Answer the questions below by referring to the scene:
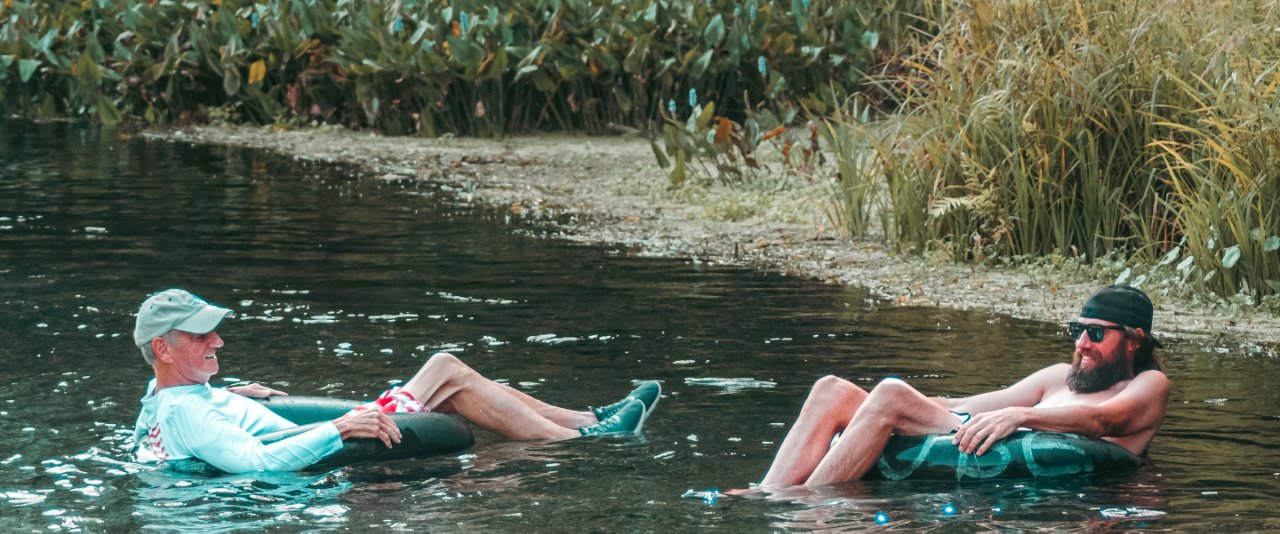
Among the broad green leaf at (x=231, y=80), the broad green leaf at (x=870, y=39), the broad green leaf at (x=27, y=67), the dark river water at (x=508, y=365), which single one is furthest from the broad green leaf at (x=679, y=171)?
the broad green leaf at (x=27, y=67)

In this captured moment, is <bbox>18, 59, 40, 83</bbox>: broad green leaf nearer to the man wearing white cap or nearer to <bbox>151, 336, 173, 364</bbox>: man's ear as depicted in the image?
the man wearing white cap

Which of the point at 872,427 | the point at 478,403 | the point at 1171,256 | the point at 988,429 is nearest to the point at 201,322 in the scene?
the point at 478,403

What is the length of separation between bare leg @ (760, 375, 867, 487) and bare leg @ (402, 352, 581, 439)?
1178 mm

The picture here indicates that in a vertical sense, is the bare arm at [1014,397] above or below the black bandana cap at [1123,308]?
below

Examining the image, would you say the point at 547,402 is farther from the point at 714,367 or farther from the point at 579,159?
the point at 579,159

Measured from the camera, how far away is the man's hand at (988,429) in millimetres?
6840

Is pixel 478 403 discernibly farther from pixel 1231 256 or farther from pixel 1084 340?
pixel 1231 256

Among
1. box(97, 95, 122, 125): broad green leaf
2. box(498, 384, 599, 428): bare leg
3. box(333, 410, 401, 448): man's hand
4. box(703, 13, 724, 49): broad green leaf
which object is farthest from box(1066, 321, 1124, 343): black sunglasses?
box(97, 95, 122, 125): broad green leaf

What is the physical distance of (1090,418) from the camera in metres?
7.00

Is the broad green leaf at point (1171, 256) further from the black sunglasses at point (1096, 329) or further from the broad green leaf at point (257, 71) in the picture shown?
the broad green leaf at point (257, 71)

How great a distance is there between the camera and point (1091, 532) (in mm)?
6309

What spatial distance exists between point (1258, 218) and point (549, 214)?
265 inches

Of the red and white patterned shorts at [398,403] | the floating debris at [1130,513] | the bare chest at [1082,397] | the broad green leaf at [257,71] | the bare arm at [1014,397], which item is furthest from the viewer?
the broad green leaf at [257,71]

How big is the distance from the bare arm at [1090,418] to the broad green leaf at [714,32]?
518 inches
